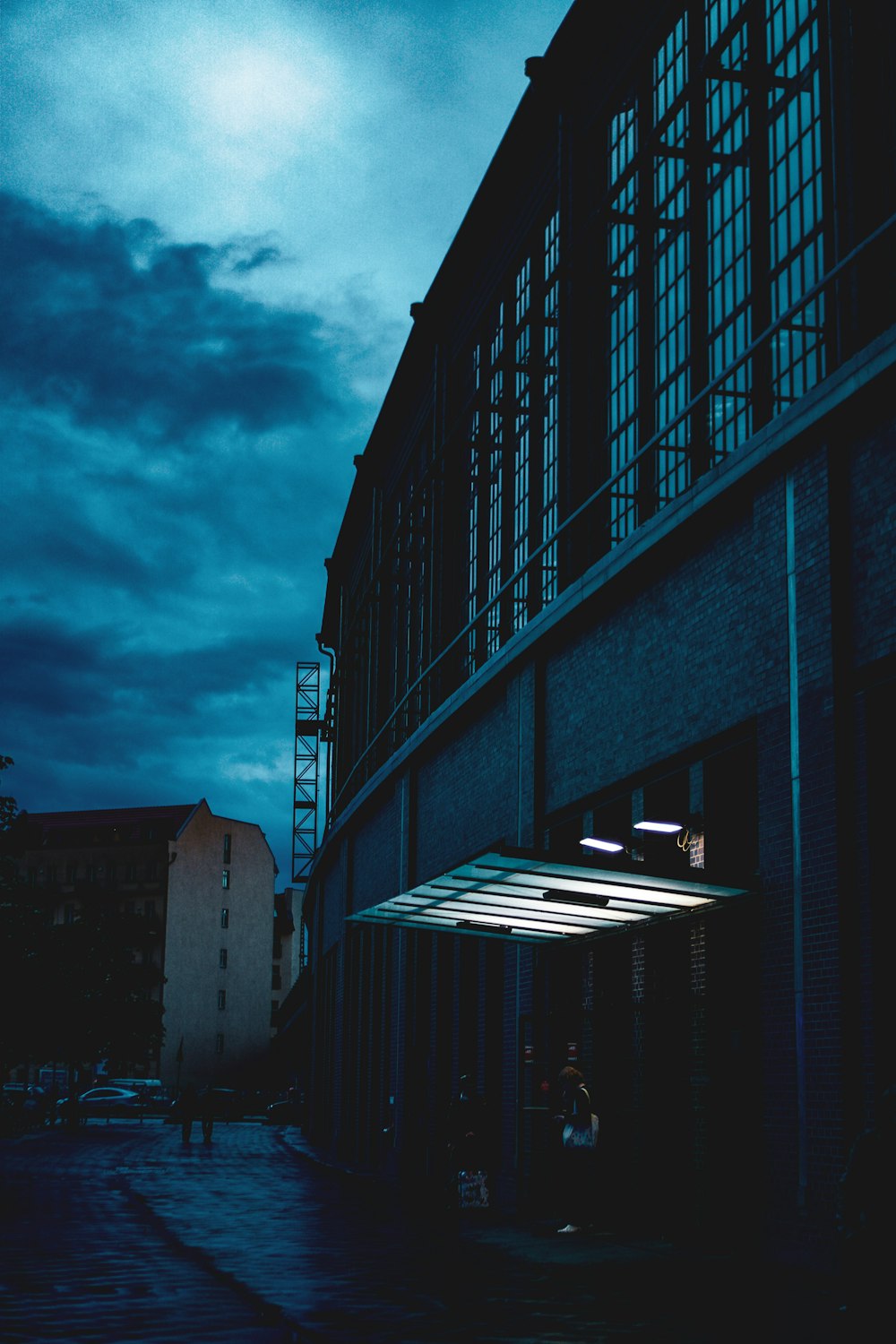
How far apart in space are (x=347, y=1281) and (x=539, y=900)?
5090 millimetres

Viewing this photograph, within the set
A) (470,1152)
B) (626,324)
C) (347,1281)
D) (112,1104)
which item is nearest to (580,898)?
(347,1281)

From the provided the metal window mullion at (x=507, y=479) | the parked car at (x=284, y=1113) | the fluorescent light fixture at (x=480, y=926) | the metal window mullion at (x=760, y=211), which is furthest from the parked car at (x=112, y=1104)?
the metal window mullion at (x=760, y=211)

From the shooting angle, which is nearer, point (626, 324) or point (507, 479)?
point (626, 324)

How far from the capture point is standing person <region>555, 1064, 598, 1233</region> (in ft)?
58.8

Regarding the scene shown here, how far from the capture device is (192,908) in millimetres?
108250

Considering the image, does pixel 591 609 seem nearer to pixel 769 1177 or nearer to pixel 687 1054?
pixel 687 1054

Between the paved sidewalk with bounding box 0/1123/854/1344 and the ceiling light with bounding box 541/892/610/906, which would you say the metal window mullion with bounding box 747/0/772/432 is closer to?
the ceiling light with bounding box 541/892/610/906

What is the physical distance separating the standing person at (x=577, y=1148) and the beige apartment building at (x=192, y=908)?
86.4 metres

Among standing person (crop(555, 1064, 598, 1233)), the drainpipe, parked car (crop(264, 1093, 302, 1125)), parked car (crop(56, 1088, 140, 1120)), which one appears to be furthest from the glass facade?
parked car (crop(56, 1088, 140, 1120))

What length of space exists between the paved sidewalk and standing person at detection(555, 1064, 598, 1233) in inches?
16.0

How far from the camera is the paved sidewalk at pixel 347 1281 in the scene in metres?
10.3

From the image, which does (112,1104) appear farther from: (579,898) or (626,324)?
(579,898)

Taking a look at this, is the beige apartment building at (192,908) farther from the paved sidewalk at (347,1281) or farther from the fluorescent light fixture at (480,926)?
the fluorescent light fixture at (480,926)

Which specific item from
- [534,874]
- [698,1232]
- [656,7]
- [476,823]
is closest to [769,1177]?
[698,1232]
